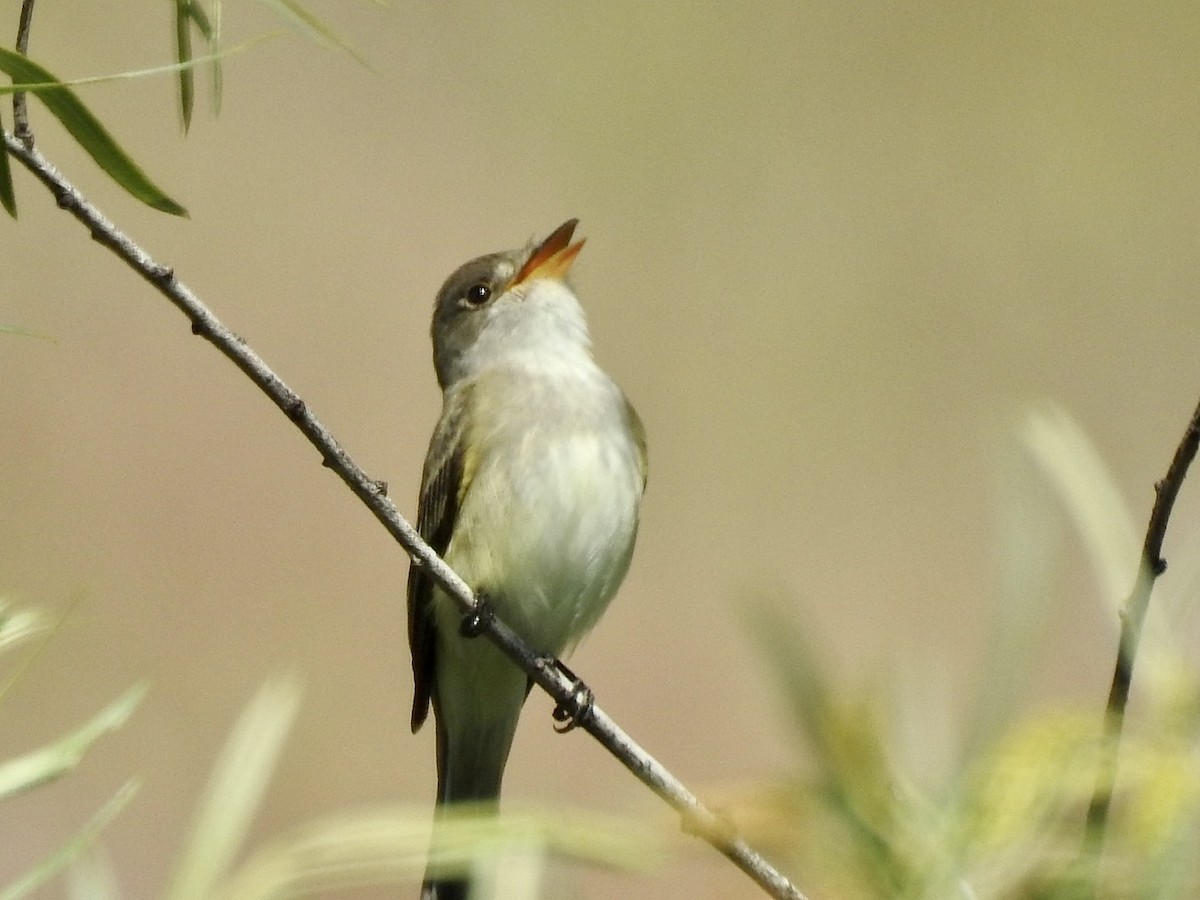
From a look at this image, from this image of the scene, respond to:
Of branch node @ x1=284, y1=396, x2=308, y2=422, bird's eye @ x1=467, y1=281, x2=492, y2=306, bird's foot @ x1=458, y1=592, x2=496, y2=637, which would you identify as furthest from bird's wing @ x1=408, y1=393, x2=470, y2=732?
branch node @ x1=284, y1=396, x2=308, y2=422

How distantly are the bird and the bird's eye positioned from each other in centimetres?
6

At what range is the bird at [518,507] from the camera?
2.17 meters

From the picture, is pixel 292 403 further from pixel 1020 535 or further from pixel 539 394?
pixel 539 394

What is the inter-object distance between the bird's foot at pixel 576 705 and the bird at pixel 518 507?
132 millimetres

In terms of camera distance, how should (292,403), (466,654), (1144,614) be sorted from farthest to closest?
1. (466,654)
2. (292,403)
3. (1144,614)

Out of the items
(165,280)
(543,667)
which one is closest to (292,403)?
(165,280)

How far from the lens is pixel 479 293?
105 inches

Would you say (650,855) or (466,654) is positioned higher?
(466,654)

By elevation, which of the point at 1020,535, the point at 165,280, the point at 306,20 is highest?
the point at 165,280

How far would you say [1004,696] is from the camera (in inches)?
19.1

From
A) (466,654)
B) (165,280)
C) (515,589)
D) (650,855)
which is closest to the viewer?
(650,855)

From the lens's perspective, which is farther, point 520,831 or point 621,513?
point 621,513

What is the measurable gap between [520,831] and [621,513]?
174cm

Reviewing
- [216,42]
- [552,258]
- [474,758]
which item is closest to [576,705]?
[474,758]
